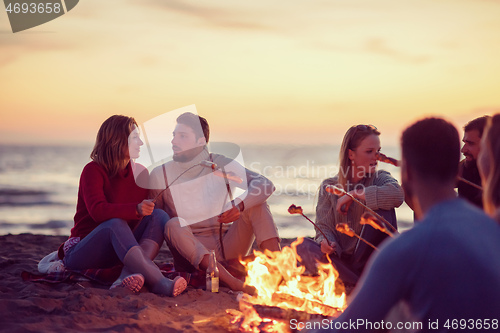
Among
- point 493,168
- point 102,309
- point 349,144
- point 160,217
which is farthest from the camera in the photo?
point 349,144

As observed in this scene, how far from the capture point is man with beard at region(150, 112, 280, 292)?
518 centimetres

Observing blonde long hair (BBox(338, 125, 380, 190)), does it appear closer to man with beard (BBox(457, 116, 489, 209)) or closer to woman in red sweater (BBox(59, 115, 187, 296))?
man with beard (BBox(457, 116, 489, 209))

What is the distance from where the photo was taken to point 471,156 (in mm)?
5066

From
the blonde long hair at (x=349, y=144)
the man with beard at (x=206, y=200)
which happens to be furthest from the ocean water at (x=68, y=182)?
the man with beard at (x=206, y=200)

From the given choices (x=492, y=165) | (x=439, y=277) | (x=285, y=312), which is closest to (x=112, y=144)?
(x=285, y=312)

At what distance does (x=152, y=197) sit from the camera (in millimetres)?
5477

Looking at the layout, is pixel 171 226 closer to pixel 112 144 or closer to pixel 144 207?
pixel 144 207

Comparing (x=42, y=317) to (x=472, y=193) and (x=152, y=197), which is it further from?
(x=472, y=193)

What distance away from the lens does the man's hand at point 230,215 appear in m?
5.08

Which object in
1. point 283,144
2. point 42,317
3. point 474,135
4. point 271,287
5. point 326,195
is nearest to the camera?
point 42,317

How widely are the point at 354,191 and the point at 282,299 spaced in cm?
179

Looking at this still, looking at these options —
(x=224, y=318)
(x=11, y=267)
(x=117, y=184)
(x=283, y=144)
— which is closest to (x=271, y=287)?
(x=224, y=318)

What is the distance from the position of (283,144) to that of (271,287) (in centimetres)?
2654

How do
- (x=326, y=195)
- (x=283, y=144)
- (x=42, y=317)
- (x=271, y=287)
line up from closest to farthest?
(x=42, y=317), (x=271, y=287), (x=326, y=195), (x=283, y=144)
